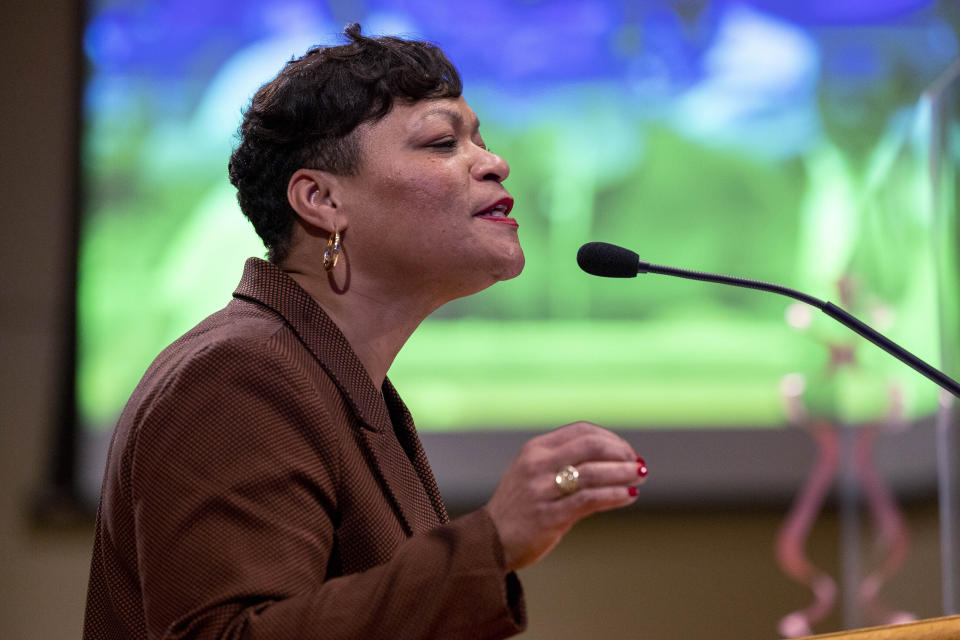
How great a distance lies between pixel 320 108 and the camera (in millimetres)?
1511

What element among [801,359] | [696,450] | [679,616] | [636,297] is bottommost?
[679,616]

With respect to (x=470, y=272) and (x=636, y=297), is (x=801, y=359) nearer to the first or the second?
(x=636, y=297)

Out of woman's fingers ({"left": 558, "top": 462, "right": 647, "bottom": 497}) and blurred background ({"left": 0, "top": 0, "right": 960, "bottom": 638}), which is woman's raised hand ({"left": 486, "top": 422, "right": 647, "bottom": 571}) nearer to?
woman's fingers ({"left": 558, "top": 462, "right": 647, "bottom": 497})

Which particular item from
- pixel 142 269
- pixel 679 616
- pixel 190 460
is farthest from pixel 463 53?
pixel 190 460

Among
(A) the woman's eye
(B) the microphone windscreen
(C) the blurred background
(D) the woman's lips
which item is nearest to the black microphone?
(B) the microphone windscreen

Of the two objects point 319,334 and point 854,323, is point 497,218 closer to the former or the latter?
point 319,334

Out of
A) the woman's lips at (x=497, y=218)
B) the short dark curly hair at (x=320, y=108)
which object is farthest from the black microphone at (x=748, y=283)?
the short dark curly hair at (x=320, y=108)

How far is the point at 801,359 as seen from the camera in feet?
11.6

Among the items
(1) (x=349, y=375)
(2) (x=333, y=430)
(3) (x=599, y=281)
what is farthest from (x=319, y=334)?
(3) (x=599, y=281)

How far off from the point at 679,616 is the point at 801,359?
1.01m

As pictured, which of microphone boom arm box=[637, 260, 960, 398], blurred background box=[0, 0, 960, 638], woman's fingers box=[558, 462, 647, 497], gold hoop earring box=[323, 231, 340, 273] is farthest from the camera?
blurred background box=[0, 0, 960, 638]

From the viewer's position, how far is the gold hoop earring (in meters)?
1.46

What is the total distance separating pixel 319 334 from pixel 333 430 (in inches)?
7.9

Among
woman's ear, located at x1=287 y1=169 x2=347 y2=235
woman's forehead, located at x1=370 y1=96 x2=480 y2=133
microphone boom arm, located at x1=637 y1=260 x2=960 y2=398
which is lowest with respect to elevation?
microphone boom arm, located at x1=637 y1=260 x2=960 y2=398
